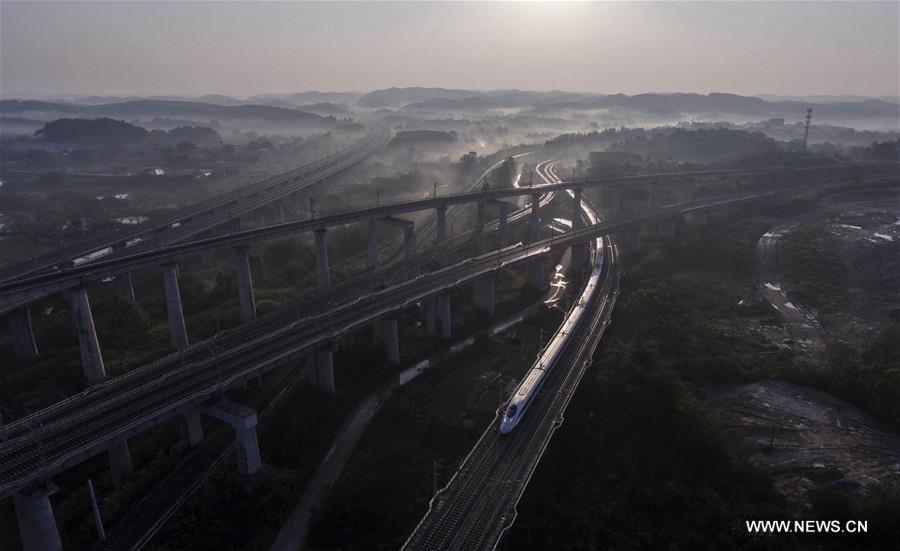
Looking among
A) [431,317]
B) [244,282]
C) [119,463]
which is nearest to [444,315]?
[431,317]

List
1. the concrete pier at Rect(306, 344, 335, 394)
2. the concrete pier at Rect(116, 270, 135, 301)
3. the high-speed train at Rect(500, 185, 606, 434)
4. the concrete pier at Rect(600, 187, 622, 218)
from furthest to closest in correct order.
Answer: the concrete pier at Rect(600, 187, 622, 218) → the concrete pier at Rect(116, 270, 135, 301) → the concrete pier at Rect(306, 344, 335, 394) → the high-speed train at Rect(500, 185, 606, 434)

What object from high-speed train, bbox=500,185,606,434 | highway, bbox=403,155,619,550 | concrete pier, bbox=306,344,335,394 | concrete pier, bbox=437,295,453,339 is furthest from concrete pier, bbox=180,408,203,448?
concrete pier, bbox=437,295,453,339

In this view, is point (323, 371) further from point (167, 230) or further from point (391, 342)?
point (167, 230)

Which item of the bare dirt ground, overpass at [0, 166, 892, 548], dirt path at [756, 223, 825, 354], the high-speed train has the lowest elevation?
the bare dirt ground

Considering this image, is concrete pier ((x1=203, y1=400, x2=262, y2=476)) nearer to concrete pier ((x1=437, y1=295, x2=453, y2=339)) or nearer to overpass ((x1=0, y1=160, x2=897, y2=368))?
overpass ((x1=0, y1=160, x2=897, y2=368))

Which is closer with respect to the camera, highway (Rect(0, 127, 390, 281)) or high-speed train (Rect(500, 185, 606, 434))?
high-speed train (Rect(500, 185, 606, 434))

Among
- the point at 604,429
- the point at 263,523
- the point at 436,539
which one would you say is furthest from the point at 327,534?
the point at 604,429

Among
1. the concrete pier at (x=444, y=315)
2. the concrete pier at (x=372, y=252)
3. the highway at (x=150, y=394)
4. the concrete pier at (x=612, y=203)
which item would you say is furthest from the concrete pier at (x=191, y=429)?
the concrete pier at (x=612, y=203)

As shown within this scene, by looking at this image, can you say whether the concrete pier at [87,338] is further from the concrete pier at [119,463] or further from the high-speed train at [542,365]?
the high-speed train at [542,365]
